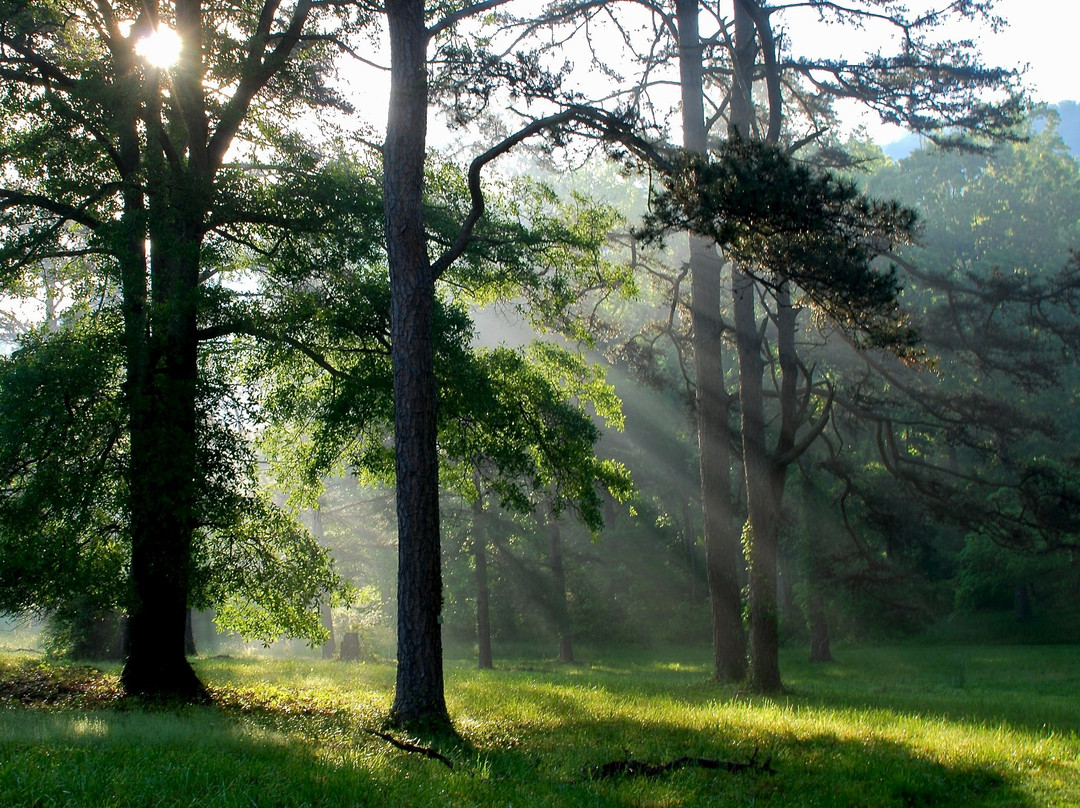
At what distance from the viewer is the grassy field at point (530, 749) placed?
6078mm

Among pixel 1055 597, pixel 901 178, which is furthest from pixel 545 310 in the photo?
pixel 901 178

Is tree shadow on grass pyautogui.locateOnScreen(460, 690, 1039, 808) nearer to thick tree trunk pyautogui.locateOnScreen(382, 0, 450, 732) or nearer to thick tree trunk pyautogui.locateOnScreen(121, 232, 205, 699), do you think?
thick tree trunk pyautogui.locateOnScreen(382, 0, 450, 732)

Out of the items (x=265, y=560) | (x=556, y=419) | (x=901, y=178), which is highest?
(x=901, y=178)

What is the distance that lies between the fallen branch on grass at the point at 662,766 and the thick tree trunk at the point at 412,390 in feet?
8.07

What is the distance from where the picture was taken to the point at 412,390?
415 inches

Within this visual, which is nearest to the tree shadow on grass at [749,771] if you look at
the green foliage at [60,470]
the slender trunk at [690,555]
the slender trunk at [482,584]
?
the green foliage at [60,470]

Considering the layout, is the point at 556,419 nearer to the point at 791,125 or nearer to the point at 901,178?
the point at 791,125

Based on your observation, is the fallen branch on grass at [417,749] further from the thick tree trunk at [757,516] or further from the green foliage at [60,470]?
the thick tree trunk at [757,516]

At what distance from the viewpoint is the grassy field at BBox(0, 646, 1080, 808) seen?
608 cm

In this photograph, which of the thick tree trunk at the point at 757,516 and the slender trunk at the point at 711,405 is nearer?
the thick tree trunk at the point at 757,516

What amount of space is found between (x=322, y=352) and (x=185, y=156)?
4.63 m

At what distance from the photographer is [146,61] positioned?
1300 centimetres

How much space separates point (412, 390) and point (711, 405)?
856 cm

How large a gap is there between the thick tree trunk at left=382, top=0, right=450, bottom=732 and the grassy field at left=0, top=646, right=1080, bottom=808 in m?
0.67
